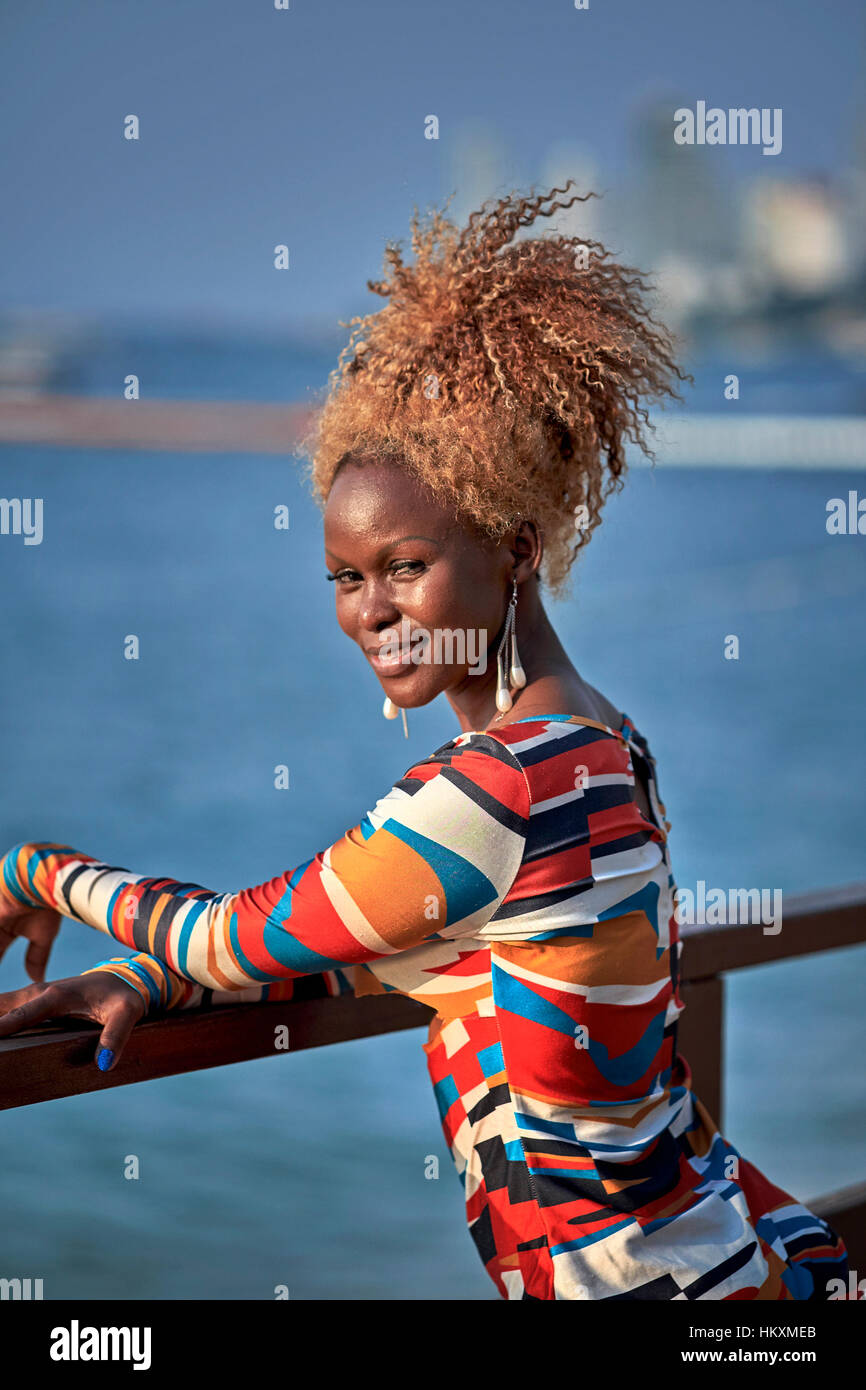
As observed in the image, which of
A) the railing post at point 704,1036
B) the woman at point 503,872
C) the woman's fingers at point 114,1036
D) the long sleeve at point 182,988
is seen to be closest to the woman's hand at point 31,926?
the woman at point 503,872

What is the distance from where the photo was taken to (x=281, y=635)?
68.7 feet

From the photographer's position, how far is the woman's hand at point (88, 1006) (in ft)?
4.14

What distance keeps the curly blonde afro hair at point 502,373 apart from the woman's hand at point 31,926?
59cm

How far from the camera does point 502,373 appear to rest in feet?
4.64

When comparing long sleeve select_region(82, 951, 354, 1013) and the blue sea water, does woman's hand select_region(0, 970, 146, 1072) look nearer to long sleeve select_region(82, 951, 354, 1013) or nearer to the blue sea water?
long sleeve select_region(82, 951, 354, 1013)

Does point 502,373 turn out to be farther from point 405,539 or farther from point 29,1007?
point 29,1007

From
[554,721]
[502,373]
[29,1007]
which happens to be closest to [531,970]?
[554,721]

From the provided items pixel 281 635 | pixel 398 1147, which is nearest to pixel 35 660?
pixel 281 635

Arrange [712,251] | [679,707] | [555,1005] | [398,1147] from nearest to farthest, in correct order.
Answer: [555,1005] → [398,1147] → [679,707] → [712,251]

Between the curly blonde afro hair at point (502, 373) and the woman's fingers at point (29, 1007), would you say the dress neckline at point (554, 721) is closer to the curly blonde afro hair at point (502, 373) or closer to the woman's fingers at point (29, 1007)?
the curly blonde afro hair at point (502, 373)

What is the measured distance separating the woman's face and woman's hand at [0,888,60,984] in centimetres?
50

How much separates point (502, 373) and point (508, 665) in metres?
0.30

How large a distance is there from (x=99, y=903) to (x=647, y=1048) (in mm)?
577
